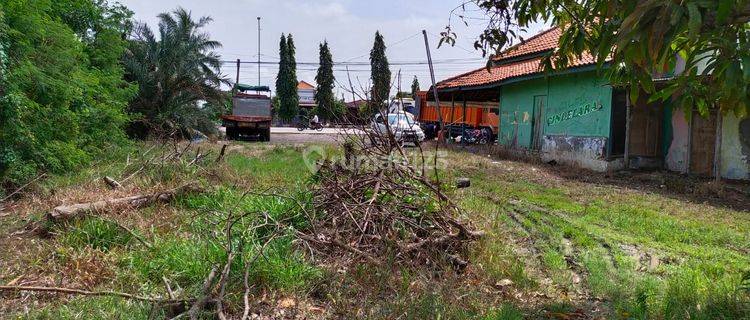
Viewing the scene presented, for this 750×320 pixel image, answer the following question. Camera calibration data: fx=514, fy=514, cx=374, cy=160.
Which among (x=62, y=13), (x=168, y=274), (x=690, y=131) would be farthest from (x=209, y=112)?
(x=168, y=274)

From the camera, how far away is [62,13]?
11414 millimetres

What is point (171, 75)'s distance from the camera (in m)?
21.1

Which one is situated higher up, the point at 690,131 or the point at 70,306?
the point at 690,131

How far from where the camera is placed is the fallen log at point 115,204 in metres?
5.30

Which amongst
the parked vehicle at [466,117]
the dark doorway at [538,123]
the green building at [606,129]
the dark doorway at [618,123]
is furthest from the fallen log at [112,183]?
the parked vehicle at [466,117]

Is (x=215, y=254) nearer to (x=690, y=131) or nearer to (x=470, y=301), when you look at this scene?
(x=470, y=301)

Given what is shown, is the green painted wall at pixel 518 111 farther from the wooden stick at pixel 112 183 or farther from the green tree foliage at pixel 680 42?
the green tree foliage at pixel 680 42

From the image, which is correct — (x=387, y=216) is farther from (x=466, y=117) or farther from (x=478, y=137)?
(x=466, y=117)

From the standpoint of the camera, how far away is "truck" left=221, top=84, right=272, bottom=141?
960 inches

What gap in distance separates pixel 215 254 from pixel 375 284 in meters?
1.26

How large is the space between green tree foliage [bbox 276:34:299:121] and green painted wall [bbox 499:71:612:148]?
104 ft

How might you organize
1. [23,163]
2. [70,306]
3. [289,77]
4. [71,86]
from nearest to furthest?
[70,306]
[23,163]
[71,86]
[289,77]

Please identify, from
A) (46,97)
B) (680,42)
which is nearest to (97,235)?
(680,42)

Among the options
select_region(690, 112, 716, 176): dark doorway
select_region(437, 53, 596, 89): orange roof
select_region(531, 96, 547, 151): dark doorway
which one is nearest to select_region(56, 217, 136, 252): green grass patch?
select_region(437, 53, 596, 89): orange roof
